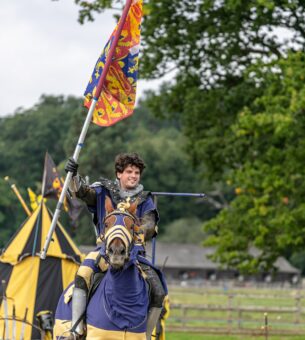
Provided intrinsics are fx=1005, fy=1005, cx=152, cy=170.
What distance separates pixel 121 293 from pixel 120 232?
2.16 feet

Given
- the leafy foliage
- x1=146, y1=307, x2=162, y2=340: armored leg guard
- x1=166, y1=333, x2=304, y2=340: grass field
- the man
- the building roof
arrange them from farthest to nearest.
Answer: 1. the building roof
2. the leafy foliage
3. x1=166, y1=333, x2=304, y2=340: grass field
4. x1=146, y1=307, x2=162, y2=340: armored leg guard
5. the man

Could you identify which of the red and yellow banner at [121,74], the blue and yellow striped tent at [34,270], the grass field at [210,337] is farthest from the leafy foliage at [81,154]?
the red and yellow banner at [121,74]

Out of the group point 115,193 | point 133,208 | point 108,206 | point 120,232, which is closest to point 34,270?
point 115,193

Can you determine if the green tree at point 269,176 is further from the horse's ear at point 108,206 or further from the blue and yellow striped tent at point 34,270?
the horse's ear at point 108,206

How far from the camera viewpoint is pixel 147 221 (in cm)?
870

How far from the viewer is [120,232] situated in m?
7.70

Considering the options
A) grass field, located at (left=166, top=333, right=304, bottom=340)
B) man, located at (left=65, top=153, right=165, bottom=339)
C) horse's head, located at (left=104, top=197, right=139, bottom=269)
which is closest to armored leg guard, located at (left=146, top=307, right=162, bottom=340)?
man, located at (left=65, top=153, right=165, bottom=339)

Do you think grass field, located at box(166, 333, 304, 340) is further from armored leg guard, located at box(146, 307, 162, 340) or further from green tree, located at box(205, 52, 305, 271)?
armored leg guard, located at box(146, 307, 162, 340)

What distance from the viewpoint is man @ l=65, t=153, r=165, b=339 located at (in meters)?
8.62

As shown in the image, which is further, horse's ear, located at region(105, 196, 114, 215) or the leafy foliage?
the leafy foliage

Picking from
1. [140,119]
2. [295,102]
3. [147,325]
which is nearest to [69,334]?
[147,325]

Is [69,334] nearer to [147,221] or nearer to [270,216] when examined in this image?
[147,221]

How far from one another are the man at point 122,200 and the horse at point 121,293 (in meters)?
0.16

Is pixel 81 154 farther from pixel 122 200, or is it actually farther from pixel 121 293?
pixel 121 293
